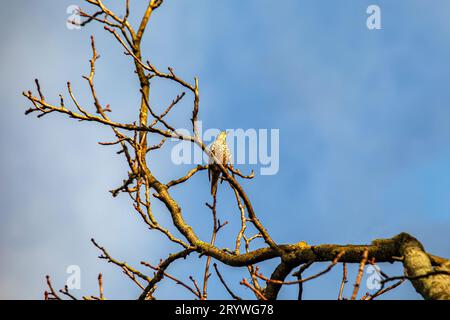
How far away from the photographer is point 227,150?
366 inches

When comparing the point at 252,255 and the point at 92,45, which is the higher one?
the point at 92,45
